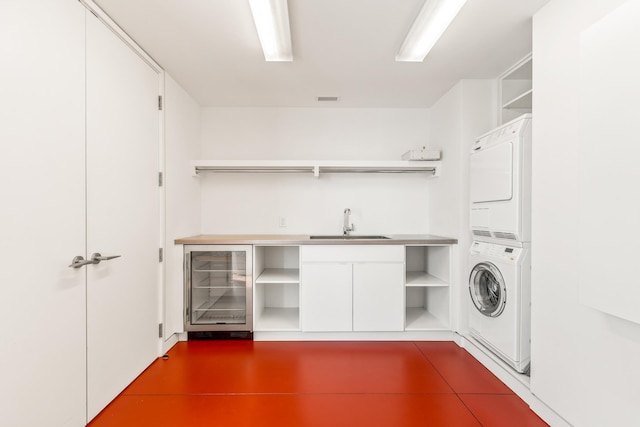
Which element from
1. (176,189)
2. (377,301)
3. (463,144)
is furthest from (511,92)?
(176,189)

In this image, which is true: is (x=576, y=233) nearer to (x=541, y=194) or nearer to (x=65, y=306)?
(x=541, y=194)

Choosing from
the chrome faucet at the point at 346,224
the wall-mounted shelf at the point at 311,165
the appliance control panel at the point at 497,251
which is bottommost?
the appliance control panel at the point at 497,251

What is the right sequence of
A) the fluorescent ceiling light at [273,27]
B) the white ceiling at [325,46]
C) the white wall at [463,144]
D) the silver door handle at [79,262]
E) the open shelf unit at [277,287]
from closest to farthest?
the silver door handle at [79,262], the fluorescent ceiling light at [273,27], the white ceiling at [325,46], the white wall at [463,144], the open shelf unit at [277,287]

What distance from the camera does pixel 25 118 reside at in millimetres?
1304

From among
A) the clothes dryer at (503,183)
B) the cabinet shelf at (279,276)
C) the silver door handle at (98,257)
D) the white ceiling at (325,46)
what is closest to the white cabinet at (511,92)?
the white ceiling at (325,46)

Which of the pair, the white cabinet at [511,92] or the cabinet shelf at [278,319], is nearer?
the white cabinet at [511,92]

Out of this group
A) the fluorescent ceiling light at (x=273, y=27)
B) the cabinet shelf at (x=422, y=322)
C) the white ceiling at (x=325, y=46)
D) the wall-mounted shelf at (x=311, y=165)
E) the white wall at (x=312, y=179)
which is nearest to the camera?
the fluorescent ceiling light at (x=273, y=27)

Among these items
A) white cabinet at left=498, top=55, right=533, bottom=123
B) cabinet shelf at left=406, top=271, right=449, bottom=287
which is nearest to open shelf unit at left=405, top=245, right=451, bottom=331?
cabinet shelf at left=406, top=271, right=449, bottom=287

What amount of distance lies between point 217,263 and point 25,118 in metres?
1.90

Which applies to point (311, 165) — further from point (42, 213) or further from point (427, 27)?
point (42, 213)

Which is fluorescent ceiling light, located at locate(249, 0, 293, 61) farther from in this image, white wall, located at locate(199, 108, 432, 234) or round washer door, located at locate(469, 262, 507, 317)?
round washer door, located at locate(469, 262, 507, 317)

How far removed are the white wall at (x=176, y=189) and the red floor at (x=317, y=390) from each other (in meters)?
Result: 0.49

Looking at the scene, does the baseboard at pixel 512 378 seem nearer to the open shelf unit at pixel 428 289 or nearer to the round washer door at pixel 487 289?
the open shelf unit at pixel 428 289

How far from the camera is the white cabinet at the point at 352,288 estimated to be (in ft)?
9.09
